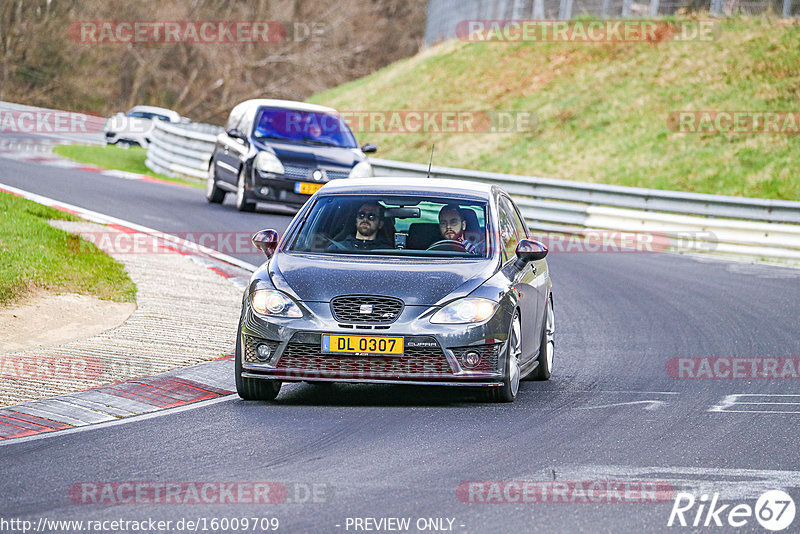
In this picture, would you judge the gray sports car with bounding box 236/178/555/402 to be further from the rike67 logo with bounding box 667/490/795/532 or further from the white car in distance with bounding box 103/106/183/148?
the white car in distance with bounding box 103/106/183/148

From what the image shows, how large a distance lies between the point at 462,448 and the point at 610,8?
116ft

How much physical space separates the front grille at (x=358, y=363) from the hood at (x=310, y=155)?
13.0 metres

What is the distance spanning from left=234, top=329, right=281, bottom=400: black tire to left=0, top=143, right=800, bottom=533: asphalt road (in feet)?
0.37

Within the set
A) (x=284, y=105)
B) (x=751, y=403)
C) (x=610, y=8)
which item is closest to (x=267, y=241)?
(x=751, y=403)

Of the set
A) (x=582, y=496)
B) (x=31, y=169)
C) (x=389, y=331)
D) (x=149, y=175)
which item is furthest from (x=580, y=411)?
(x=149, y=175)

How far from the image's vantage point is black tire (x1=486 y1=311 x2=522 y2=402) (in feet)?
30.3

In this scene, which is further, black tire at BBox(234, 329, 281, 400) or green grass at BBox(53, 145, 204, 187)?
green grass at BBox(53, 145, 204, 187)

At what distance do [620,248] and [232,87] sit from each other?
44565mm

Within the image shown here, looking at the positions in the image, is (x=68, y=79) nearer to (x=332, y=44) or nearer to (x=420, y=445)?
(x=332, y=44)

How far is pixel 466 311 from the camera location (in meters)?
9.08

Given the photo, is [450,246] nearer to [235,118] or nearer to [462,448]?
[462,448]

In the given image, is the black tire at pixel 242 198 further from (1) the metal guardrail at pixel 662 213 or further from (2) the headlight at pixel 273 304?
(2) the headlight at pixel 273 304

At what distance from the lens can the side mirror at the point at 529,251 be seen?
10.0 meters

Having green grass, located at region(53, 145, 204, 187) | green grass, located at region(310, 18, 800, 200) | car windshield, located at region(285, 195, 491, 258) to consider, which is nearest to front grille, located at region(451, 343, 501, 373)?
car windshield, located at region(285, 195, 491, 258)
